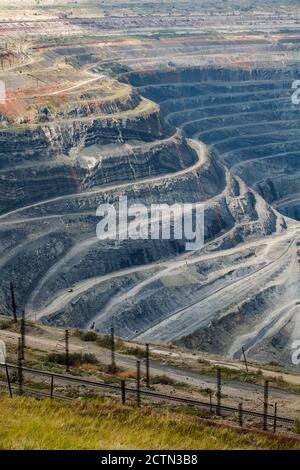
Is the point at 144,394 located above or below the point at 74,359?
above

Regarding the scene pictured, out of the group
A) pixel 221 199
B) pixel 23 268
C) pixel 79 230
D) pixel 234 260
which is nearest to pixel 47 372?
pixel 23 268

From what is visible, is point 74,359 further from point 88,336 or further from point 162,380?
point 88,336

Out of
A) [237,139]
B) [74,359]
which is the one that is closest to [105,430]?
[74,359]

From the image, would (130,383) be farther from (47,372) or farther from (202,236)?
(202,236)

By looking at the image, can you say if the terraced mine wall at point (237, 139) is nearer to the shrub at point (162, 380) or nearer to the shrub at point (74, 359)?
the shrub at point (74, 359)

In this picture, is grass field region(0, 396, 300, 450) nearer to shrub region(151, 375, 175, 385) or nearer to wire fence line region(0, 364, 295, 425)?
wire fence line region(0, 364, 295, 425)

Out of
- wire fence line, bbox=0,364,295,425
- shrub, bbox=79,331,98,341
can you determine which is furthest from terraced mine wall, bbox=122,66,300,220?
wire fence line, bbox=0,364,295,425
